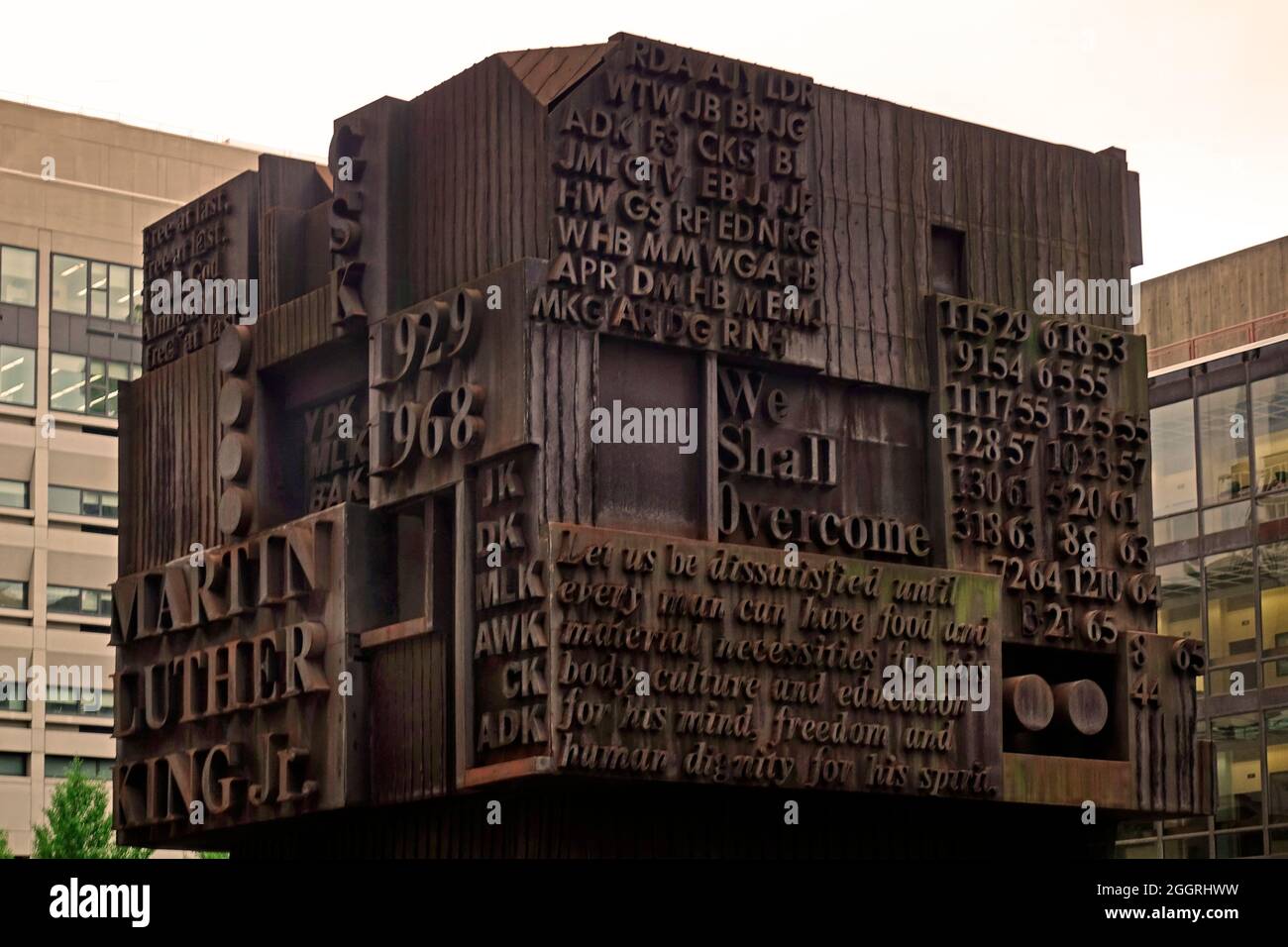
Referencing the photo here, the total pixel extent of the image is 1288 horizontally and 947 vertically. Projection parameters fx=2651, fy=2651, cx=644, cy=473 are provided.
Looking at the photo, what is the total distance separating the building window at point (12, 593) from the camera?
88.9m

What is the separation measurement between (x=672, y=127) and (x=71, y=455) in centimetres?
5727

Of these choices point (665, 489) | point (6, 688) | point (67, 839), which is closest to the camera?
point (665, 489)

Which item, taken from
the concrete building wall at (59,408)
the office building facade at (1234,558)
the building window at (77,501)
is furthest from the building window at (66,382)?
the office building facade at (1234,558)

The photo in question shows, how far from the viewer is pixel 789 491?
38.2m

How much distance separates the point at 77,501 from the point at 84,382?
4336 mm

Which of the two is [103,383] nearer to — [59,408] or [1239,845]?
[59,408]

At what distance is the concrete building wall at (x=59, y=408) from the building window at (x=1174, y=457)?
139ft

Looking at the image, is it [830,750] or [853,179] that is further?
[853,179]

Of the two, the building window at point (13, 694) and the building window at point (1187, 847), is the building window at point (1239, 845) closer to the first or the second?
the building window at point (1187, 847)

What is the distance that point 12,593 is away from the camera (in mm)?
89000

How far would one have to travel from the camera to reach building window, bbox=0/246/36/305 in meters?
90.6

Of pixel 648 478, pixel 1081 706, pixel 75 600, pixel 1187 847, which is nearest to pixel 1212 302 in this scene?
pixel 1187 847
